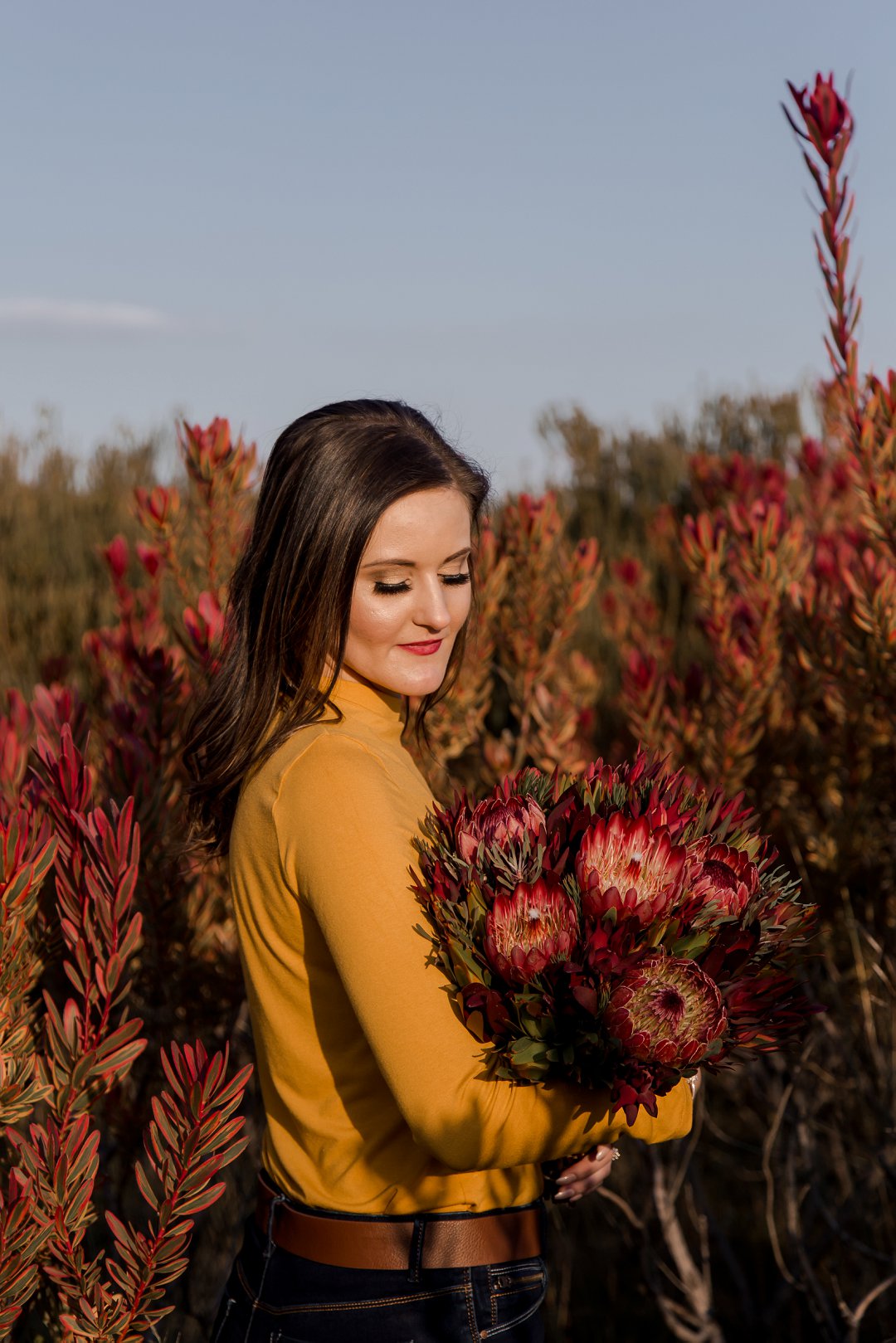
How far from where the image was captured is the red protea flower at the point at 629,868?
1320 millimetres

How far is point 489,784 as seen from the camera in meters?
3.52

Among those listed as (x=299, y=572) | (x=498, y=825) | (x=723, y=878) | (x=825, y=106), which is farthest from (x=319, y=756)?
(x=825, y=106)

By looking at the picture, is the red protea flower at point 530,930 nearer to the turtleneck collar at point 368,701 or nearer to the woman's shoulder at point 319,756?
the woman's shoulder at point 319,756

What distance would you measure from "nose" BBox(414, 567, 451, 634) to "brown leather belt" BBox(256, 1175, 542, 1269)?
777 mm

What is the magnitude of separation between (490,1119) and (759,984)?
337mm

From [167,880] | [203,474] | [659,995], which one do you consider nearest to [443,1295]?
[659,995]

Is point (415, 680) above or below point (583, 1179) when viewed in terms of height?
above

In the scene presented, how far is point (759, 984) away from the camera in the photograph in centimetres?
138

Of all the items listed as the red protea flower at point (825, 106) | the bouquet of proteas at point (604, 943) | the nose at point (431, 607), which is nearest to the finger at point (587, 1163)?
the bouquet of proteas at point (604, 943)

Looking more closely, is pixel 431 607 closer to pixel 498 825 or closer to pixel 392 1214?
pixel 498 825

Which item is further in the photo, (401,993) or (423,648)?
(423,648)

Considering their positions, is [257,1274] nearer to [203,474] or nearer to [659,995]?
[659,995]

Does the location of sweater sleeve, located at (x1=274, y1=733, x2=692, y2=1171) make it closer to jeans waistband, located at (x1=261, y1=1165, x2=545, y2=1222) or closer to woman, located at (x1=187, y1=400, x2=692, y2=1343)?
woman, located at (x1=187, y1=400, x2=692, y2=1343)

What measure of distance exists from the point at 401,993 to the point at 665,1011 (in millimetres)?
285
